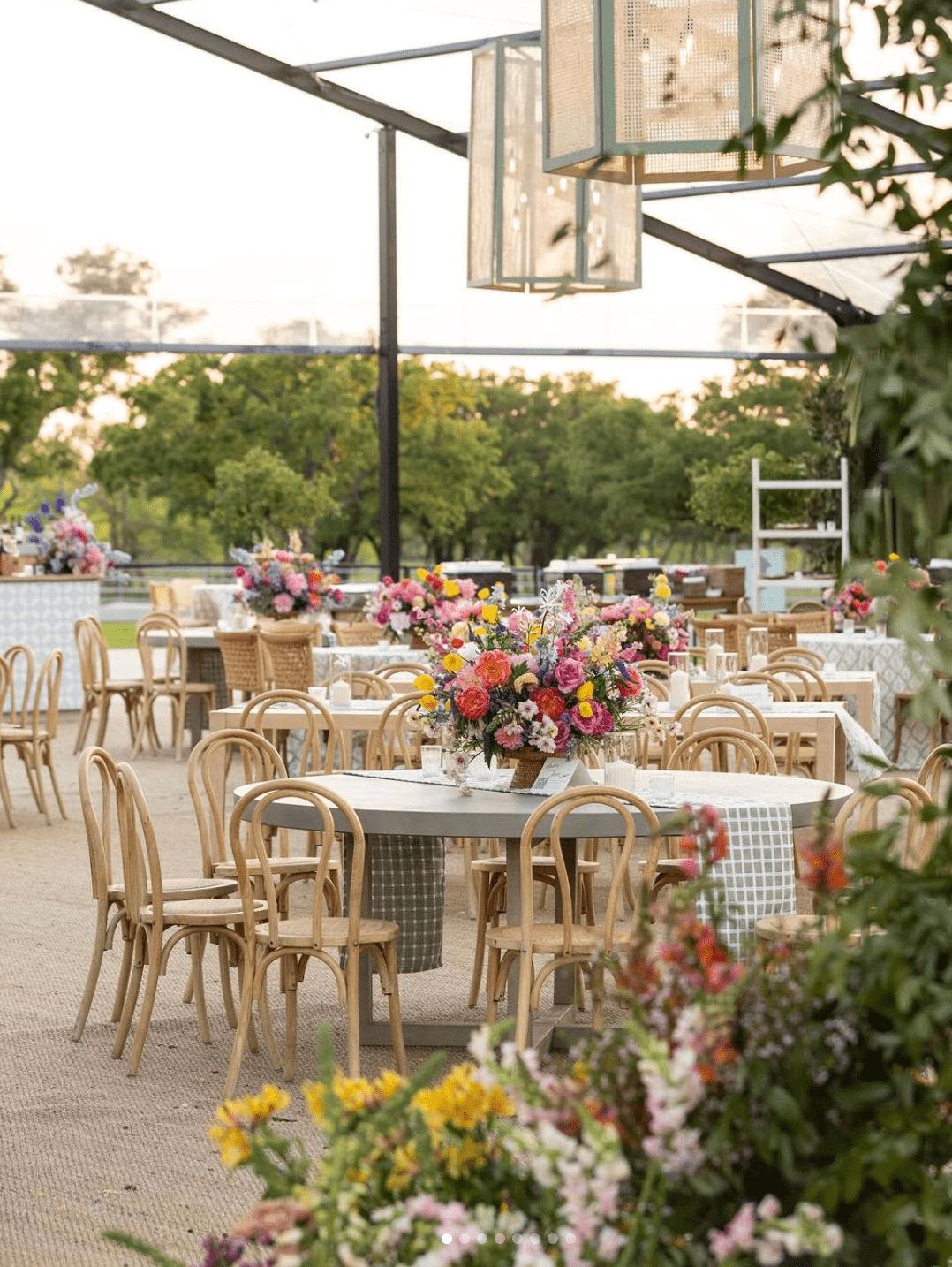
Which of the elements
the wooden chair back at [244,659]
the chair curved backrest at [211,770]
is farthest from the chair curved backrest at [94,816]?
the wooden chair back at [244,659]

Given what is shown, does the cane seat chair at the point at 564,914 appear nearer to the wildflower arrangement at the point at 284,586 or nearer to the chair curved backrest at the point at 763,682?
the chair curved backrest at the point at 763,682

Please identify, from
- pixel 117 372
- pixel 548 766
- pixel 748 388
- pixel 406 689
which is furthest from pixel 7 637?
pixel 748 388

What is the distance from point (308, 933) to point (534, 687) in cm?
85

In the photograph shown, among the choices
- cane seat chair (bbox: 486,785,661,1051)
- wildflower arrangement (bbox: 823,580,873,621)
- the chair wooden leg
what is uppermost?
wildflower arrangement (bbox: 823,580,873,621)

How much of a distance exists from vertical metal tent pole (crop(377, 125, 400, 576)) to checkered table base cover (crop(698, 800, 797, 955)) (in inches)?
474

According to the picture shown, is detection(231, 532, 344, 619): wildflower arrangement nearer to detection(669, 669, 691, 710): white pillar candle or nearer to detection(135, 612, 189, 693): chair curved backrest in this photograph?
detection(135, 612, 189, 693): chair curved backrest

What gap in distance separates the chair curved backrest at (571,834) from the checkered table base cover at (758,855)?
0.67 feet

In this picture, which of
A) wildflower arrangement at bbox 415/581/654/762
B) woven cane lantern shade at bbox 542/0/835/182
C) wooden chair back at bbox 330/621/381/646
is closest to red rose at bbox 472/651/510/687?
wildflower arrangement at bbox 415/581/654/762

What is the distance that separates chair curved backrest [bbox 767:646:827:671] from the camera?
895cm

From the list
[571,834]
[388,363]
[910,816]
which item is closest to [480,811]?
[571,834]

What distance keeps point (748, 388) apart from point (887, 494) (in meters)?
29.8

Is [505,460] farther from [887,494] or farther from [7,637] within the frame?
[887,494]

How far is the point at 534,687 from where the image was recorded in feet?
15.6

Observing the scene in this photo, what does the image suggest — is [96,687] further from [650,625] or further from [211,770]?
[211,770]
